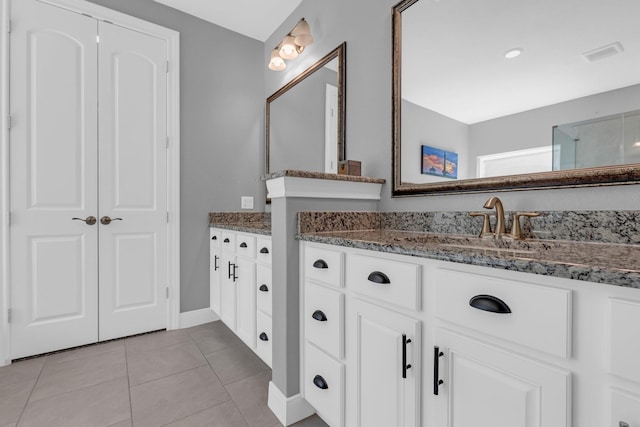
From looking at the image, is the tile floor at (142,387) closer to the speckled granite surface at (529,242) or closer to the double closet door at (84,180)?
the double closet door at (84,180)

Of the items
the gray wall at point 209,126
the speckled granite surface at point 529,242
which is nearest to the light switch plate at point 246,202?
the gray wall at point 209,126

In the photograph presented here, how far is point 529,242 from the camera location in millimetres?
1044

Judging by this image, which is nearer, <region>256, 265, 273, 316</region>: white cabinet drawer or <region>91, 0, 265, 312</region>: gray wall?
<region>256, 265, 273, 316</region>: white cabinet drawer

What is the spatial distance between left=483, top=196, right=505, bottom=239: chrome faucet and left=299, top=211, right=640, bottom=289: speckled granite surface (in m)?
0.05

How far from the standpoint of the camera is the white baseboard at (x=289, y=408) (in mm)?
1388

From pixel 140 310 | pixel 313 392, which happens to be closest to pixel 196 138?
pixel 140 310

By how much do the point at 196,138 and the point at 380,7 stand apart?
1762mm

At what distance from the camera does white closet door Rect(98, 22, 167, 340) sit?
2227 millimetres

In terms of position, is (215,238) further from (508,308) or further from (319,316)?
(508,308)

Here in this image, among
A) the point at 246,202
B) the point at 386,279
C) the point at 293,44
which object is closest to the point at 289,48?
the point at 293,44

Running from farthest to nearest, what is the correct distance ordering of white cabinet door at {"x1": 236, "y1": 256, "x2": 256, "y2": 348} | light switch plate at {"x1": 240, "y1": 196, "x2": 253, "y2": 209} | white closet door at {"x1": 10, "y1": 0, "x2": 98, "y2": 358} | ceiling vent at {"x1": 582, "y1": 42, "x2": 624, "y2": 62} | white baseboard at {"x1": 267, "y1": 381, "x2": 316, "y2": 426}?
light switch plate at {"x1": 240, "y1": 196, "x2": 253, "y2": 209} < white closet door at {"x1": 10, "y1": 0, "x2": 98, "y2": 358} < white cabinet door at {"x1": 236, "y1": 256, "x2": 256, "y2": 348} < white baseboard at {"x1": 267, "y1": 381, "x2": 316, "y2": 426} < ceiling vent at {"x1": 582, "y1": 42, "x2": 624, "y2": 62}

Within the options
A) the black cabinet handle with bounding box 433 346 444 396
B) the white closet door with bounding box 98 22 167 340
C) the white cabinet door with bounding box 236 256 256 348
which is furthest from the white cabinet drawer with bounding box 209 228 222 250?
the black cabinet handle with bounding box 433 346 444 396

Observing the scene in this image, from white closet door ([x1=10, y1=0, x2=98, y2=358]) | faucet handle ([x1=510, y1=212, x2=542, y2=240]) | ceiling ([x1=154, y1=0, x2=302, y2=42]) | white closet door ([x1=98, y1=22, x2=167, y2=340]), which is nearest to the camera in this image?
faucet handle ([x1=510, y1=212, x2=542, y2=240])

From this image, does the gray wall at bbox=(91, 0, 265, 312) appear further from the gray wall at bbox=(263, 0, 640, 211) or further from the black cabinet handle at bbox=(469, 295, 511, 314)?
the black cabinet handle at bbox=(469, 295, 511, 314)
